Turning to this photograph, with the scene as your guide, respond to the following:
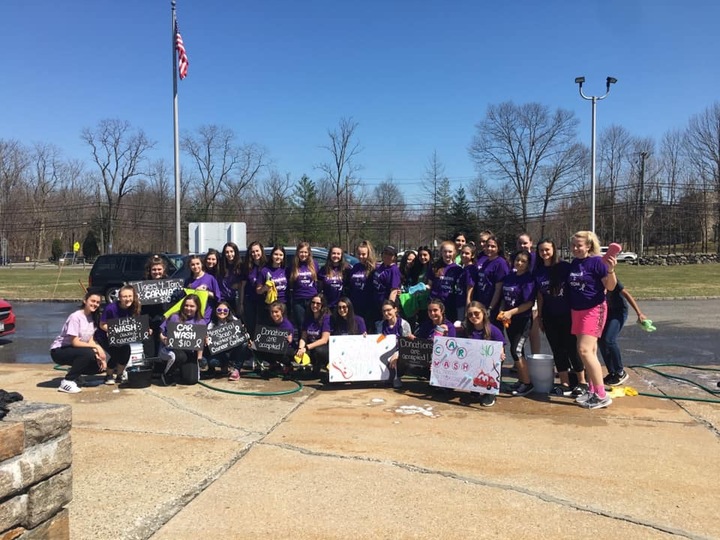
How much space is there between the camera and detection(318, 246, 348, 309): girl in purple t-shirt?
7.62 metres

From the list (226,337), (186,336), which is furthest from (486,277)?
(186,336)

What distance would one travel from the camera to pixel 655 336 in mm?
10852

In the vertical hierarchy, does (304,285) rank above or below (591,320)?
above

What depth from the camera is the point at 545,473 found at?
4.14 metres

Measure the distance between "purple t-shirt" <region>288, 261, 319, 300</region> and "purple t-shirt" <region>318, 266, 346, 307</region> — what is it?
0.15m

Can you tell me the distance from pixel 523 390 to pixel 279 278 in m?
3.54

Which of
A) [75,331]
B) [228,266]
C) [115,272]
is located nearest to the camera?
[75,331]

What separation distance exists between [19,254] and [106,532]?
297ft

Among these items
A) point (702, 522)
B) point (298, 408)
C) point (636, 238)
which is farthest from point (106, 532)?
point (636, 238)

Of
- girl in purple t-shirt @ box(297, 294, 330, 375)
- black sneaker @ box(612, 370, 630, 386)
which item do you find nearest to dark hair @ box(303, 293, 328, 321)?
girl in purple t-shirt @ box(297, 294, 330, 375)

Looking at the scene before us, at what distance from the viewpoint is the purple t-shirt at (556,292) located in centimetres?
616

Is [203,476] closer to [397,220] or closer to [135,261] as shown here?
[135,261]

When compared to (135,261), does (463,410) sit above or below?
below

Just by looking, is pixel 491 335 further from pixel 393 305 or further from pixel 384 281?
pixel 384 281
